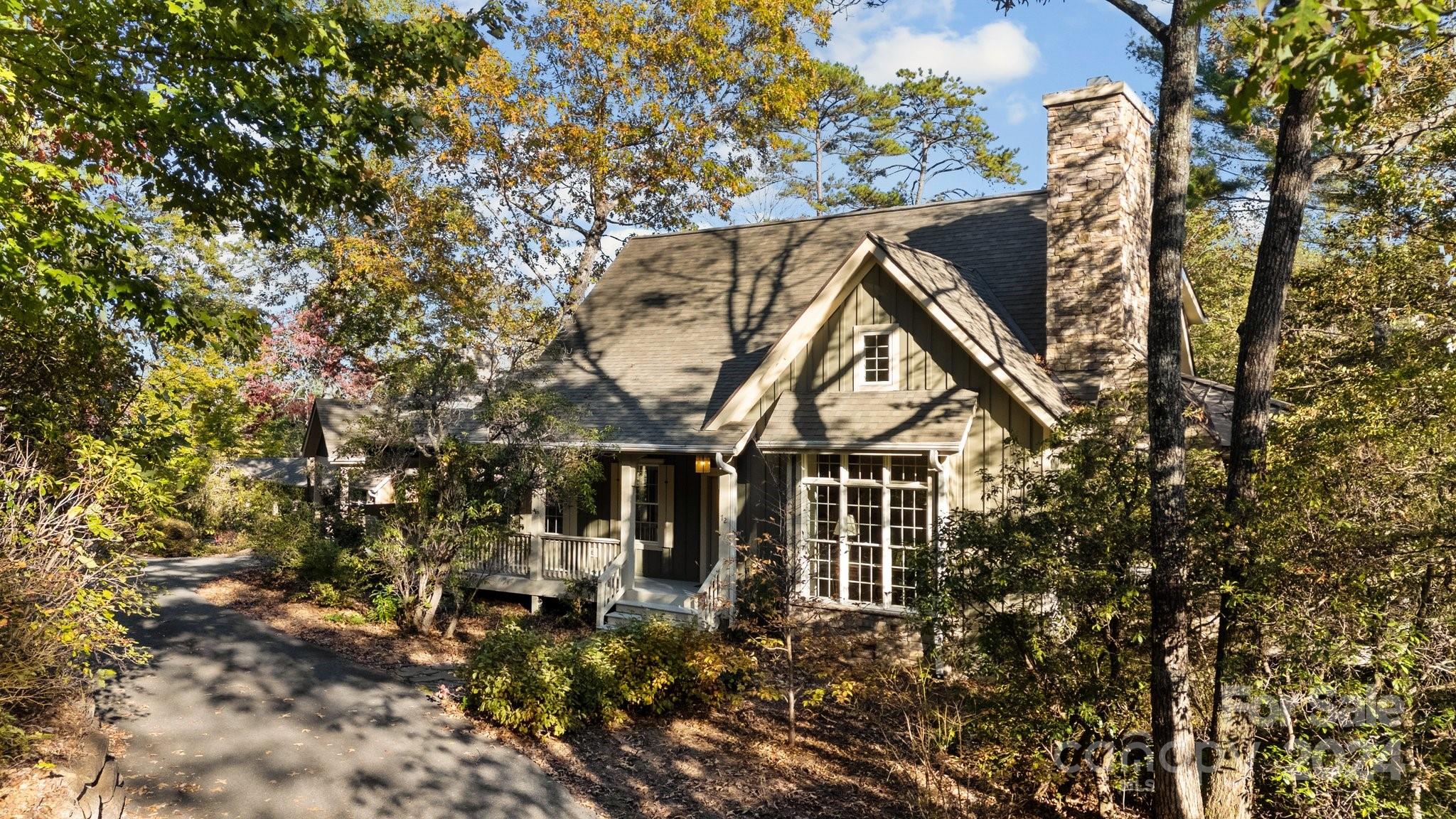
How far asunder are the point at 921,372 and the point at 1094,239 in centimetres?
316

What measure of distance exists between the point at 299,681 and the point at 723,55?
17235 mm

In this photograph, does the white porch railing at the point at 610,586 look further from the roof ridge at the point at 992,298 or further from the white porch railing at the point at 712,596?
the roof ridge at the point at 992,298

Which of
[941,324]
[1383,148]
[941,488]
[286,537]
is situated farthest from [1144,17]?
[286,537]

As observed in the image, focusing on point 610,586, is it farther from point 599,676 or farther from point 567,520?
point 599,676

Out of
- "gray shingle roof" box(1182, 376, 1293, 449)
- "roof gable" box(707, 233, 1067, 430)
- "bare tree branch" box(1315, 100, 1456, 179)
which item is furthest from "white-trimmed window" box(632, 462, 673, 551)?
"bare tree branch" box(1315, 100, 1456, 179)

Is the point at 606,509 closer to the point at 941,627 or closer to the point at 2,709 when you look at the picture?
the point at 941,627

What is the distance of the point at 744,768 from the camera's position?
29.0ft

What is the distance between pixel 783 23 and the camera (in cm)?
2172

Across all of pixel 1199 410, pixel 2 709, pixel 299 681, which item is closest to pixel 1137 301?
pixel 1199 410

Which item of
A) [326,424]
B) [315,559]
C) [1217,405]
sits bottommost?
[315,559]

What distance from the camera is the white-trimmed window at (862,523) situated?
488 inches

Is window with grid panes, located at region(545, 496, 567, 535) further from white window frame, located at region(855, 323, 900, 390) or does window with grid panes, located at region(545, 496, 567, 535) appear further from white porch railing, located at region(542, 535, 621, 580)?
white window frame, located at region(855, 323, 900, 390)

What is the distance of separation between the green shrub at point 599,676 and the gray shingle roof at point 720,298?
3.60 m

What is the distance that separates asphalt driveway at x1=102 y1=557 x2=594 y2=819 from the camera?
732 cm
